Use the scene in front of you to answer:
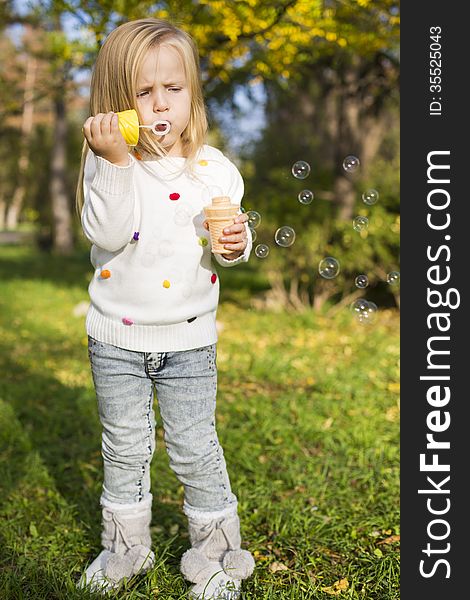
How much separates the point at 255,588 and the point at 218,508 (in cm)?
33

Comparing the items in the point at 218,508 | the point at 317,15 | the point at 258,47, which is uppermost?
the point at 258,47

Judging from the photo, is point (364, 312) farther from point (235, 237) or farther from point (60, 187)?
point (60, 187)

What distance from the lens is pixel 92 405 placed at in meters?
4.42

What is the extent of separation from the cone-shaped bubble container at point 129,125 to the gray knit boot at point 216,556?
1250 mm

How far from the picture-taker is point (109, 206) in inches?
79.9

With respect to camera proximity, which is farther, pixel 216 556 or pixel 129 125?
pixel 216 556

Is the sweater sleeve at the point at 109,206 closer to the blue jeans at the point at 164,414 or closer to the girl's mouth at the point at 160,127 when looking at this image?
the girl's mouth at the point at 160,127

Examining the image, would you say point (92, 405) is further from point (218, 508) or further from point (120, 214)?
point (120, 214)

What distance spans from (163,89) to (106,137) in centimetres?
29

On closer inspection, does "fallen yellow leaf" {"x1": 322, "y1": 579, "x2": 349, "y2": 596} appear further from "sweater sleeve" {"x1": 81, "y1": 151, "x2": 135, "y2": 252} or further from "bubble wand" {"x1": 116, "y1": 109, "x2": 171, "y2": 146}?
"bubble wand" {"x1": 116, "y1": 109, "x2": 171, "y2": 146}

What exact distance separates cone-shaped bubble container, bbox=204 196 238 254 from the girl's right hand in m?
0.29

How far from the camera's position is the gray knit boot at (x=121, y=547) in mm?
2377

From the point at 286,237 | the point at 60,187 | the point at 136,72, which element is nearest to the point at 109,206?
the point at 136,72

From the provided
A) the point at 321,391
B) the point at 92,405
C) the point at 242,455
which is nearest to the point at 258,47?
the point at 321,391
